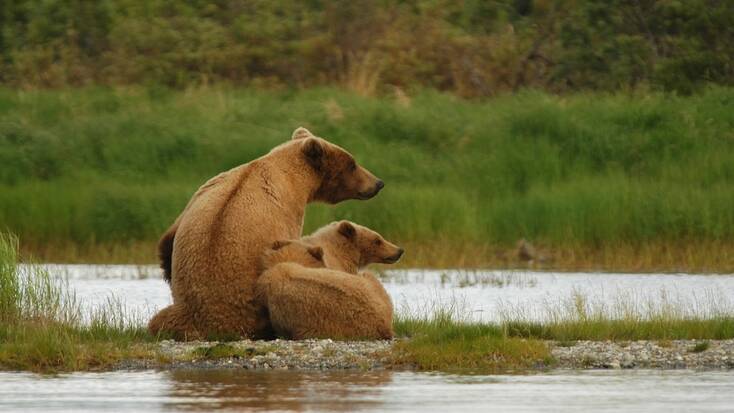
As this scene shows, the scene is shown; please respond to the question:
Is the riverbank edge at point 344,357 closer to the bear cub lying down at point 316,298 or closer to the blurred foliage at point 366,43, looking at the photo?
the bear cub lying down at point 316,298

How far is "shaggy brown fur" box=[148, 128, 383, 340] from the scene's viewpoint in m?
12.9

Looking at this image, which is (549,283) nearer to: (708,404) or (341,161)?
(341,161)

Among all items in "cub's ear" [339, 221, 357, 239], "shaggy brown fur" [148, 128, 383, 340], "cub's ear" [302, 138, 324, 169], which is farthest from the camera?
"cub's ear" [339, 221, 357, 239]

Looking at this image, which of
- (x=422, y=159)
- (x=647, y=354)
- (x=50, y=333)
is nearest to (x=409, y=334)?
(x=647, y=354)

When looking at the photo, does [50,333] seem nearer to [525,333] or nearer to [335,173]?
[335,173]

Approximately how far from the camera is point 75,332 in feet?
44.1

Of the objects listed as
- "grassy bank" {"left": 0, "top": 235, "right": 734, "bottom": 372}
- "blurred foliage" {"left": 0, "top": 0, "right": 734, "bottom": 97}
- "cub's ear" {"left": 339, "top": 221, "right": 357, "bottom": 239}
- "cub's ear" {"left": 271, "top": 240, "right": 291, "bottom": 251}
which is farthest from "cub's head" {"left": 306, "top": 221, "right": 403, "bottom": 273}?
"blurred foliage" {"left": 0, "top": 0, "right": 734, "bottom": 97}

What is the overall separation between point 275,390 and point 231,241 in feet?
6.51

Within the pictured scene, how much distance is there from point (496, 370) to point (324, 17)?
67.8ft

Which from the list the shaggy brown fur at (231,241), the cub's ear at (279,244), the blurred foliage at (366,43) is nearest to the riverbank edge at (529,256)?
the blurred foliage at (366,43)

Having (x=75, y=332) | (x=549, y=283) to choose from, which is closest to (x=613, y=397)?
(x=75, y=332)

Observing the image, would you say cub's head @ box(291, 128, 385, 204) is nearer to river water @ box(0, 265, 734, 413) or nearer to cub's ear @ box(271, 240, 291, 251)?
cub's ear @ box(271, 240, 291, 251)

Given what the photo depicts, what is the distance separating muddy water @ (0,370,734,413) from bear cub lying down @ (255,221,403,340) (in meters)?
0.73

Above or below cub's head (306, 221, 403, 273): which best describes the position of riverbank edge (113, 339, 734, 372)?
below
